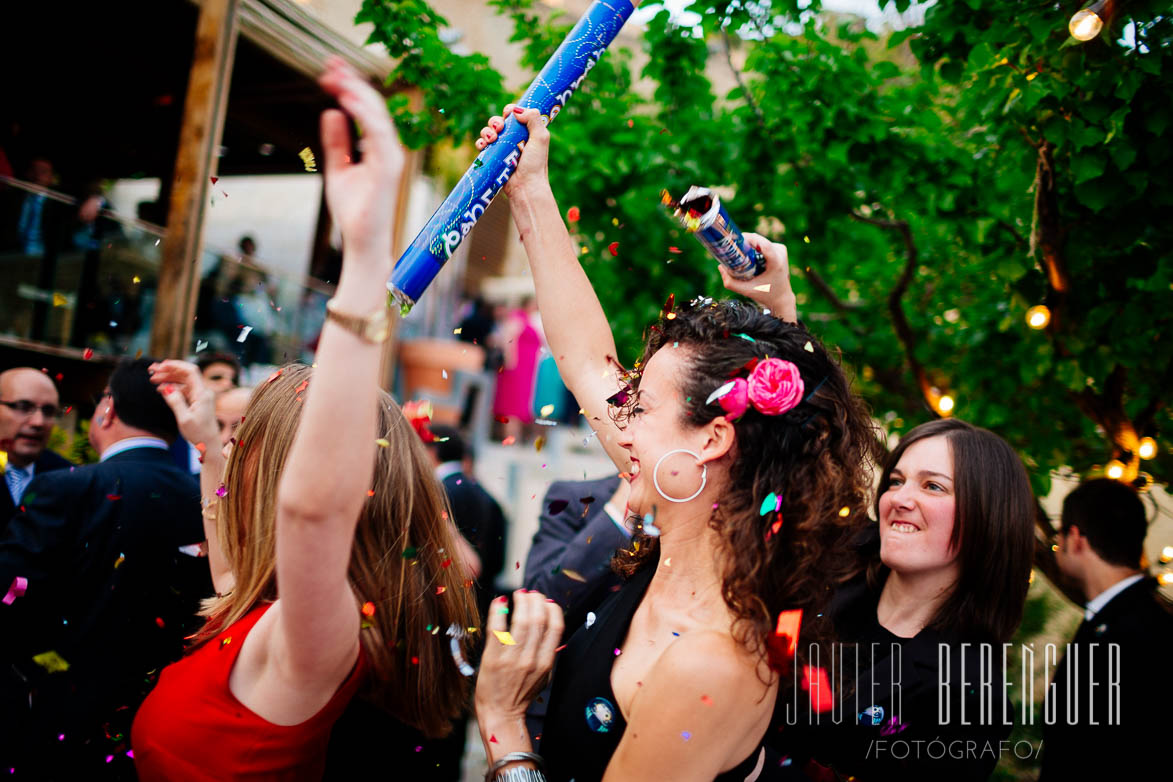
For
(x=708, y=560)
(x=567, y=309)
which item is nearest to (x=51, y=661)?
(x=567, y=309)

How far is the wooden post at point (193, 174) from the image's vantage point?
18.2 ft

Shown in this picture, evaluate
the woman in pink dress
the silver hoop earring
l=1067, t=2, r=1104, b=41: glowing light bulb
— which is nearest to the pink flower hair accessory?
the silver hoop earring

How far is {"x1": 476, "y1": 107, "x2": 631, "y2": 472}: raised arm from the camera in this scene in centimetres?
220

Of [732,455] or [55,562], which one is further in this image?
[55,562]

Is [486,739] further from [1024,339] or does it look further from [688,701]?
[1024,339]

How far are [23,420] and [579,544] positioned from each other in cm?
256

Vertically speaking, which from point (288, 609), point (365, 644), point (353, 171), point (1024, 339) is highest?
point (1024, 339)

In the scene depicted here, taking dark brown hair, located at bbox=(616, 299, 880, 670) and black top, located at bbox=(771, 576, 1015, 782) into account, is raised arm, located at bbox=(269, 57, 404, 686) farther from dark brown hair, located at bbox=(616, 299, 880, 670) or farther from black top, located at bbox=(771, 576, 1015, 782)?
black top, located at bbox=(771, 576, 1015, 782)

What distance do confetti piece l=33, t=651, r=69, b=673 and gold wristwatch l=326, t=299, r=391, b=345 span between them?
8.40 feet

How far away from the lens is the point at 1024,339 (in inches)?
143

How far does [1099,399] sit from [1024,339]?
38 centimetres

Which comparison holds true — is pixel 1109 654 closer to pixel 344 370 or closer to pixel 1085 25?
pixel 1085 25

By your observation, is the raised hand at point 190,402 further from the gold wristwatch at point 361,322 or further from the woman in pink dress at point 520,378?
the woman in pink dress at point 520,378

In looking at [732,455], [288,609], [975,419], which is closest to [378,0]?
[732,455]
